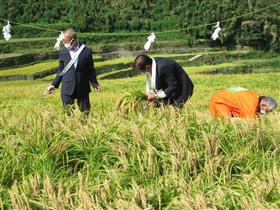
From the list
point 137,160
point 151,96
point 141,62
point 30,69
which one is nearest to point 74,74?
point 141,62

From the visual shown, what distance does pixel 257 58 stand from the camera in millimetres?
47375

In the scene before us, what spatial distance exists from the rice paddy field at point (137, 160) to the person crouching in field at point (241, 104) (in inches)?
25.3

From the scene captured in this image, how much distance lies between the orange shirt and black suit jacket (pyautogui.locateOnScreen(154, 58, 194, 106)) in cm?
45

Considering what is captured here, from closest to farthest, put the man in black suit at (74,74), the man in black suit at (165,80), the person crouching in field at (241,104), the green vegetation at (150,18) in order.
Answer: the person crouching in field at (241,104) < the man in black suit at (165,80) < the man in black suit at (74,74) < the green vegetation at (150,18)

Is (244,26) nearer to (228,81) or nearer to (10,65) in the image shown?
(10,65)

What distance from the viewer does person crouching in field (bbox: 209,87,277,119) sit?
6.29 metres

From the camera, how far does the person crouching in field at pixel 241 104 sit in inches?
248

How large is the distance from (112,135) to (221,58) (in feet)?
130

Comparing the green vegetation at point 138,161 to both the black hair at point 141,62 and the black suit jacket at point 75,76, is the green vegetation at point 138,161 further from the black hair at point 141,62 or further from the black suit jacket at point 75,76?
the black suit jacket at point 75,76

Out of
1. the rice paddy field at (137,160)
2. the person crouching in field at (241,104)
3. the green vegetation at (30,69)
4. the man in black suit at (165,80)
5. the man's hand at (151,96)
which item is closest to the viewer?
the rice paddy field at (137,160)

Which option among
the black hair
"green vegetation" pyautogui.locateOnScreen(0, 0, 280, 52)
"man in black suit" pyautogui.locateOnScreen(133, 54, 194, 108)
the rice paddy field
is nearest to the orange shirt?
"man in black suit" pyautogui.locateOnScreen(133, 54, 194, 108)

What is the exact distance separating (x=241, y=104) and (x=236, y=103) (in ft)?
0.31

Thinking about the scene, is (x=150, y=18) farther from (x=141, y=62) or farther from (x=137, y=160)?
(x=137, y=160)

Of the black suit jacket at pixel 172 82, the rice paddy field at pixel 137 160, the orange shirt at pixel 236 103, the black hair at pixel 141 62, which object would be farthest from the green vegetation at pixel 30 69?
the rice paddy field at pixel 137 160
